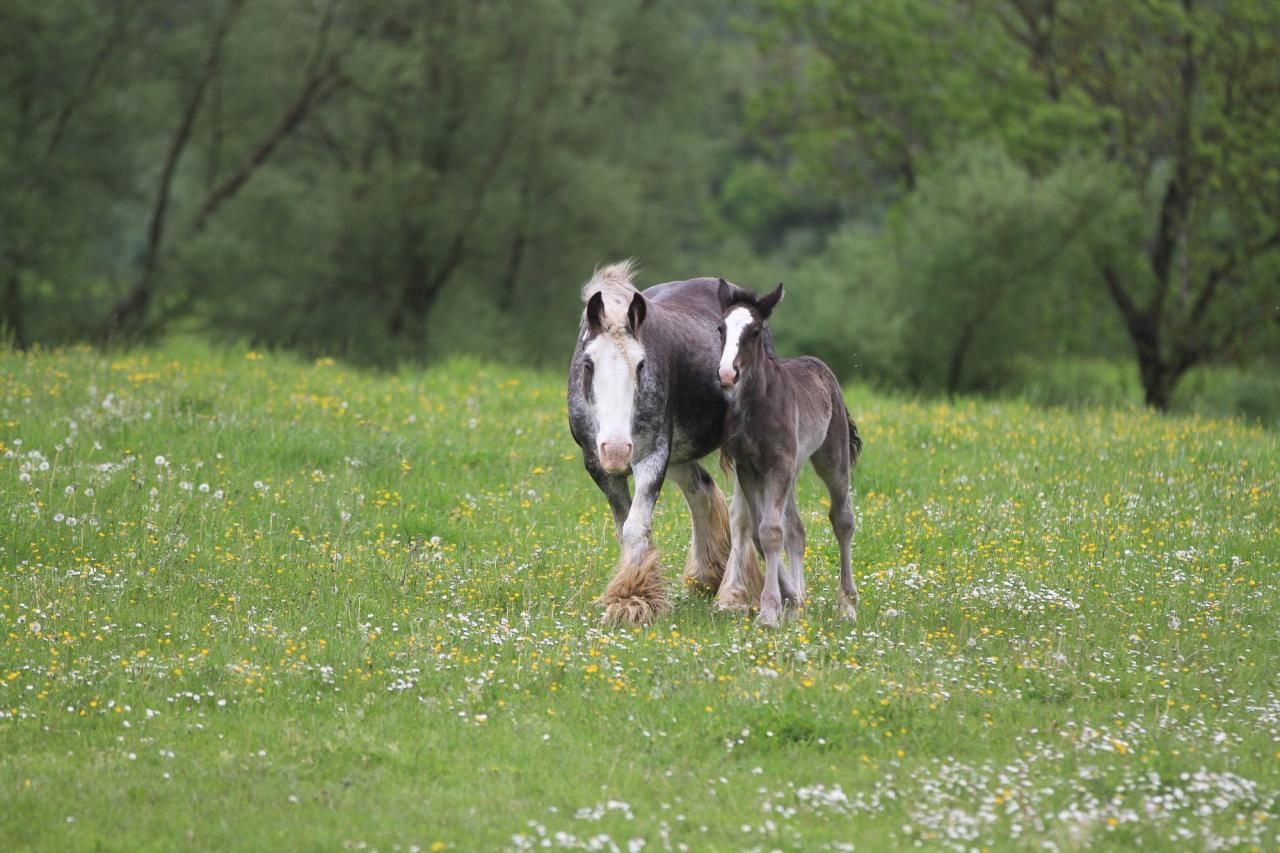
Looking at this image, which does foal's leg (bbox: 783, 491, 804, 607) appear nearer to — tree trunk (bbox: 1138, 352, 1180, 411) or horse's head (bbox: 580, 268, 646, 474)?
horse's head (bbox: 580, 268, 646, 474)

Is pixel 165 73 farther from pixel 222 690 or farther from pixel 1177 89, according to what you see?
pixel 222 690

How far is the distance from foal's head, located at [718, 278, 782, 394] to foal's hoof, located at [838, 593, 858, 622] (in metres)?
1.89

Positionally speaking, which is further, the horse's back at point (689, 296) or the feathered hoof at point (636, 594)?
the horse's back at point (689, 296)

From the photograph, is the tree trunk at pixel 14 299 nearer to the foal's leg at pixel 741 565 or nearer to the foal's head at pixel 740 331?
the foal's leg at pixel 741 565

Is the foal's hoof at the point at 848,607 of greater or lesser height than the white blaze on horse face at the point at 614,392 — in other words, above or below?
below

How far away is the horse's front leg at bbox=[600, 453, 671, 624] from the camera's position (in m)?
9.39

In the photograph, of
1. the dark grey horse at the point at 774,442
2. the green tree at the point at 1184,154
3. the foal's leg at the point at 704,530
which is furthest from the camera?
the green tree at the point at 1184,154

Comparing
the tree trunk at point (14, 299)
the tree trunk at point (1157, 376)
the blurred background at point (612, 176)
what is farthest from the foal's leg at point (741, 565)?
the tree trunk at point (14, 299)

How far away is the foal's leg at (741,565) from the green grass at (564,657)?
20.5 inches

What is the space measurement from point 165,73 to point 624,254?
14517 millimetres

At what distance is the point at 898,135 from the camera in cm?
3912

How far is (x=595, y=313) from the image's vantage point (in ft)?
Answer: 30.3

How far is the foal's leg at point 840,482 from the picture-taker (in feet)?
32.4

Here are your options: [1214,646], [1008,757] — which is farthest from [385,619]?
[1214,646]
